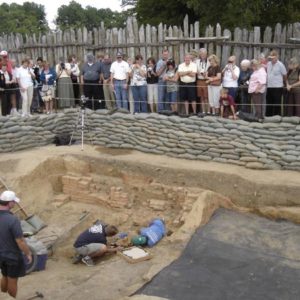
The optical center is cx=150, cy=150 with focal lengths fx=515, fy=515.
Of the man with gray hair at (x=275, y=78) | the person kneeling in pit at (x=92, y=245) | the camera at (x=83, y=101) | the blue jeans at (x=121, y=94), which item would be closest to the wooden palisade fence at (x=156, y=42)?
the man with gray hair at (x=275, y=78)

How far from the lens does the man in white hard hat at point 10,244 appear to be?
23.5 ft

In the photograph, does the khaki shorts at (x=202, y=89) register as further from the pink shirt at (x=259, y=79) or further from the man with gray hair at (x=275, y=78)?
the man with gray hair at (x=275, y=78)

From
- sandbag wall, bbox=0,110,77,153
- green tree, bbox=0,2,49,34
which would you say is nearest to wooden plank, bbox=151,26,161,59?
sandbag wall, bbox=0,110,77,153

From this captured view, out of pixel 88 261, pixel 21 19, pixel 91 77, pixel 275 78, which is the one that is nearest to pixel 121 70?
pixel 91 77

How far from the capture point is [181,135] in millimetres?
11812

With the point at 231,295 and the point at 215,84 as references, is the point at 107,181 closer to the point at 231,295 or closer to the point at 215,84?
the point at 215,84

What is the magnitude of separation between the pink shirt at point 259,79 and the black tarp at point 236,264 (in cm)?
277

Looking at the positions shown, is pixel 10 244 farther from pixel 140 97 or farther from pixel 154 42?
pixel 154 42

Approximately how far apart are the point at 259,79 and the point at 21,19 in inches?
1816

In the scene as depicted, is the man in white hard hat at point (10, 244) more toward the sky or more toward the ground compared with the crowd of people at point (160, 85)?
more toward the ground

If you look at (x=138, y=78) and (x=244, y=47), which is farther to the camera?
(x=138, y=78)

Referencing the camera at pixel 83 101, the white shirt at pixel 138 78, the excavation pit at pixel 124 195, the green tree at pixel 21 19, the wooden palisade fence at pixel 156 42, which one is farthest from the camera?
the green tree at pixel 21 19

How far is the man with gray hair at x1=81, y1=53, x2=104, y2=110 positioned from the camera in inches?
517

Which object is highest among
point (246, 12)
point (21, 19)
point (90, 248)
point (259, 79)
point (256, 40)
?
point (21, 19)
